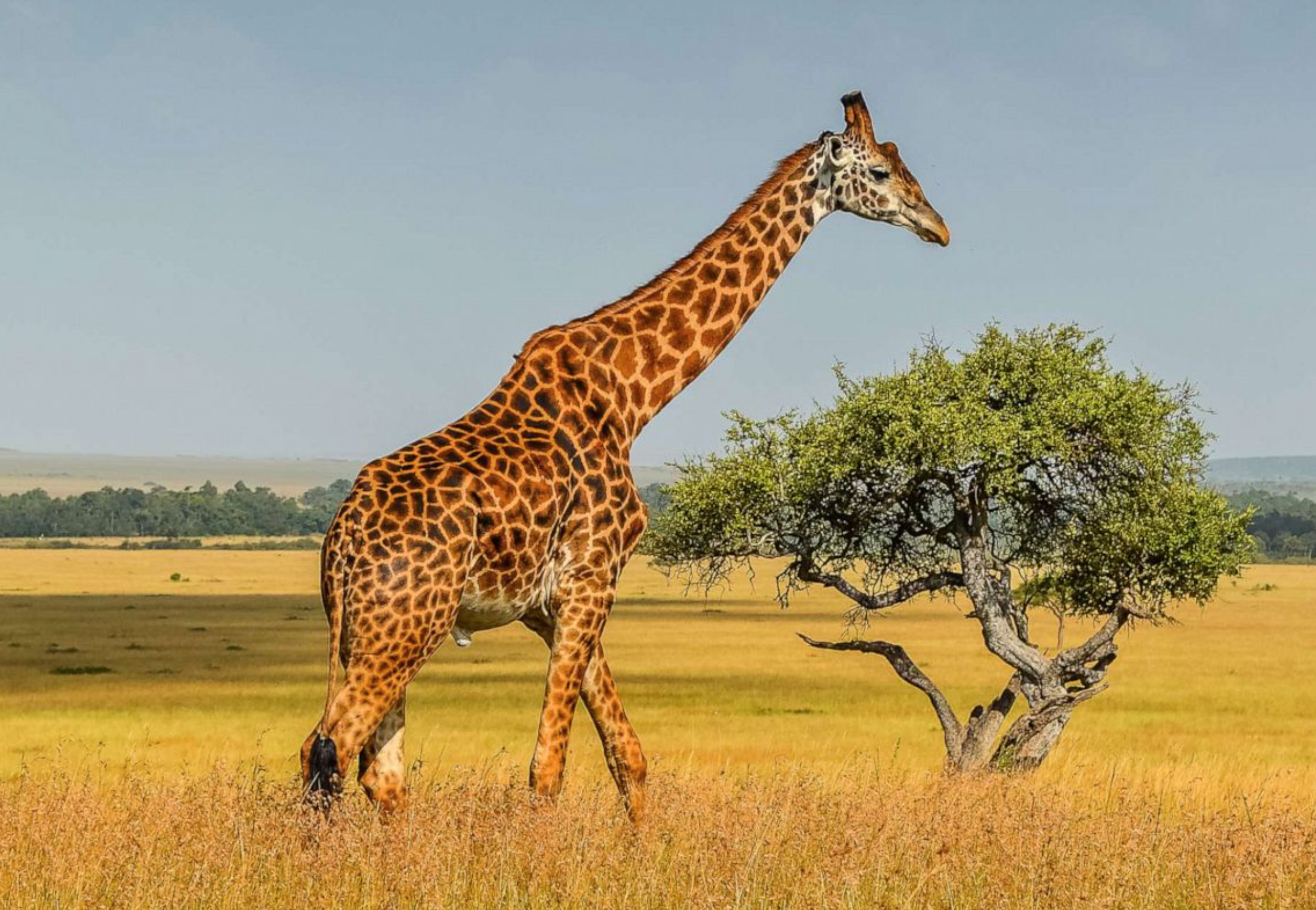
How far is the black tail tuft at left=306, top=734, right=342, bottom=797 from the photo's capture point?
891 centimetres

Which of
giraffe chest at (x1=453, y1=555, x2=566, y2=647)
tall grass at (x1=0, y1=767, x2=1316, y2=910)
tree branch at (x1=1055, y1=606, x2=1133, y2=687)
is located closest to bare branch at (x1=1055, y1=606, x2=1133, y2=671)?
tree branch at (x1=1055, y1=606, x2=1133, y2=687)

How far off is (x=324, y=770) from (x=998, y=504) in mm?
14217

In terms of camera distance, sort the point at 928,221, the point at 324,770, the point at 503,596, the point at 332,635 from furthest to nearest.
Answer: the point at 928,221, the point at 503,596, the point at 332,635, the point at 324,770

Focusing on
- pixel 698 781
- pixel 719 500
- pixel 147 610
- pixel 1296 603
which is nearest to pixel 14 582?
pixel 147 610

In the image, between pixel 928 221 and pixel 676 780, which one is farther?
pixel 676 780

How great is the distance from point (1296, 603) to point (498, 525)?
90.1 m

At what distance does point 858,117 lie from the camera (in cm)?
1125

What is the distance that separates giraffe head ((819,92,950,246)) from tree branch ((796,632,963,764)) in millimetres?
10437

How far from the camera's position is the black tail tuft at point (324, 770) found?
29.2 ft

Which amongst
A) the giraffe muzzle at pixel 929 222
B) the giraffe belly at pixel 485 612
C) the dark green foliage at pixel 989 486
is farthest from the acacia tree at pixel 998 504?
the giraffe belly at pixel 485 612

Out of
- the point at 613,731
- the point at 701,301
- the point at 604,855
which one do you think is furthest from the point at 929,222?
the point at 604,855

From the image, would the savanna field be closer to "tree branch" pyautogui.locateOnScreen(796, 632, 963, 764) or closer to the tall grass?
the tall grass

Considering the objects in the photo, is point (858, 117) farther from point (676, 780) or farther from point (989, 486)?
point (989, 486)

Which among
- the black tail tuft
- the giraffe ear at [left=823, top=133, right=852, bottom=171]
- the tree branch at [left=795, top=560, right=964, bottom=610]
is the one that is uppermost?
the giraffe ear at [left=823, top=133, right=852, bottom=171]
